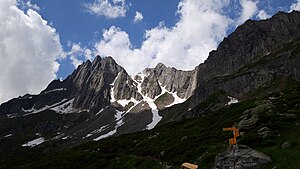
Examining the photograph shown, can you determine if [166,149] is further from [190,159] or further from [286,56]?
[286,56]

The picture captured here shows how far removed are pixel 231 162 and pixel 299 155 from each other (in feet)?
20.0

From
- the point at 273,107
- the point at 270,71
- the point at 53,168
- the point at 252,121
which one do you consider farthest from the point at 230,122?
the point at 270,71

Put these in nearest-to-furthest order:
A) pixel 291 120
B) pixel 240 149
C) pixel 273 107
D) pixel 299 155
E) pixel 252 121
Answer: pixel 299 155 → pixel 240 149 → pixel 291 120 → pixel 252 121 → pixel 273 107

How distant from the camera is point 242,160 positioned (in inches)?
1237

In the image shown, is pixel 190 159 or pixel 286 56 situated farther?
pixel 286 56

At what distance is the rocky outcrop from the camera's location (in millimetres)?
30906

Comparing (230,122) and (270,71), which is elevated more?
(270,71)

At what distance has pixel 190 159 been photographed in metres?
47.0

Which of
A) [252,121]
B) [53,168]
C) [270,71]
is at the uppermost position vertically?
[270,71]

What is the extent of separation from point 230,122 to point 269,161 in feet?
130

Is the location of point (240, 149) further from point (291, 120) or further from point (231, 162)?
point (291, 120)

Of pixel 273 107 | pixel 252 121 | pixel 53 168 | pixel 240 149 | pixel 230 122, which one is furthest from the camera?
pixel 53 168

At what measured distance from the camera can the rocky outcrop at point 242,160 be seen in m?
30.9

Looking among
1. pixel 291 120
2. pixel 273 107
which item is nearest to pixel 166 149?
pixel 273 107
